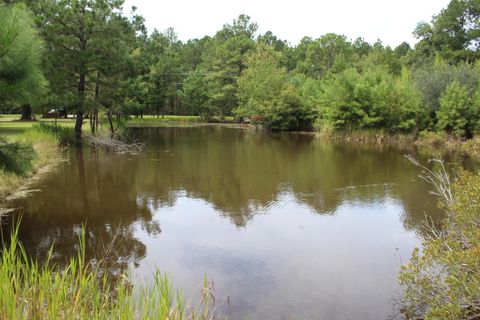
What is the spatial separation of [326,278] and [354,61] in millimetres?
55274

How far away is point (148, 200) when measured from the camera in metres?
12.2

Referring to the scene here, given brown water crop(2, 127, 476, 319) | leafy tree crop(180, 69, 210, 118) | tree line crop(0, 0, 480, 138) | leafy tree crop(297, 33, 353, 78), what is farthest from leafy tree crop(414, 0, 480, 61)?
brown water crop(2, 127, 476, 319)

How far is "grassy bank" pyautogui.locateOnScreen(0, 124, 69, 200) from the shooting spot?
1195 cm

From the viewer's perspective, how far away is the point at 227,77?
2018 inches

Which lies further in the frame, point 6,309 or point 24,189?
point 24,189

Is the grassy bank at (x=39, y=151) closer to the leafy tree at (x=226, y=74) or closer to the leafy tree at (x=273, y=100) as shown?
the leafy tree at (x=273, y=100)

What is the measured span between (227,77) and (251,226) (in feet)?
141

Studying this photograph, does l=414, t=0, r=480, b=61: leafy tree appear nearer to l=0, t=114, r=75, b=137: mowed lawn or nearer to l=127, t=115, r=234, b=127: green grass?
l=127, t=115, r=234, b=127: green grass

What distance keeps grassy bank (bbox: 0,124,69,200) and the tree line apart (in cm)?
149

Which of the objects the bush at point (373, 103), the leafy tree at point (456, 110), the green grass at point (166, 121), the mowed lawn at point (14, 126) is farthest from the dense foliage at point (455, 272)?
the green grass at point (166, 121)

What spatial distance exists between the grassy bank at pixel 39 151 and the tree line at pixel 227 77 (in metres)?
1.49

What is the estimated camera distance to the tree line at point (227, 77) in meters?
15.2

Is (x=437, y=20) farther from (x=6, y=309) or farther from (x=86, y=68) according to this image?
(x=6, y=309)

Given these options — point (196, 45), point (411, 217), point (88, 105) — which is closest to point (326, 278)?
point (411, 217)
